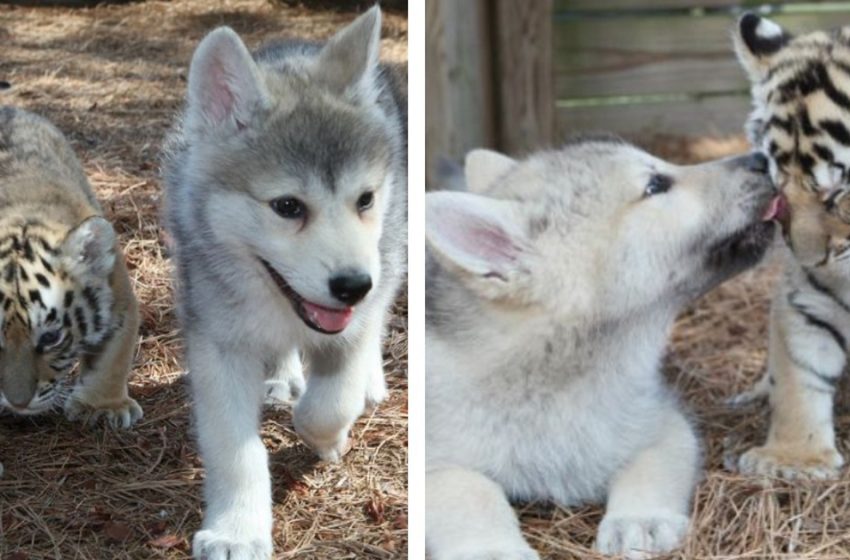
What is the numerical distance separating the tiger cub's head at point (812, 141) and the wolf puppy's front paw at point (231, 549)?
1357 mm

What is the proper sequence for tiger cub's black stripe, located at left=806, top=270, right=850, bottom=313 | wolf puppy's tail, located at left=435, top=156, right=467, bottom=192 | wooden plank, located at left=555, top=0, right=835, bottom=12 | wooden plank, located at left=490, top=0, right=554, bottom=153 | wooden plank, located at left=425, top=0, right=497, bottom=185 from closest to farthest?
tiger cub's black stripe, located at left=806, top=270, right=850, bottom=313, wolf puppy's tail, located at left=435, top=156, right=467, bottom=192, wooden plank, located at left=425, top=0, right=497, bottom=185, wooden plank, located at left=490, top=0, right=554, bottom=153, wooden plank, located at left=555, top=0, right=835, bottom=12

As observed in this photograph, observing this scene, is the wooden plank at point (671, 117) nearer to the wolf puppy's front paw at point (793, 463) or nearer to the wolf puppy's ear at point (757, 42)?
the wolf puppy's ear at point (757, 42)

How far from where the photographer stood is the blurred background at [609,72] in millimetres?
4941

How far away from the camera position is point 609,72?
5.36m

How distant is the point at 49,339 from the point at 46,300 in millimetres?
85

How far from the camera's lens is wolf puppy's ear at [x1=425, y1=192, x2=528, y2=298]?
2939 millimetres

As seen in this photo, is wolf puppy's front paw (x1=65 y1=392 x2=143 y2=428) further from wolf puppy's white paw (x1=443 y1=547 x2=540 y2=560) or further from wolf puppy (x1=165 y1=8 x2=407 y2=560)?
wolf puppy's white paw (x1=443 y1=547 x2=540 y2=560)

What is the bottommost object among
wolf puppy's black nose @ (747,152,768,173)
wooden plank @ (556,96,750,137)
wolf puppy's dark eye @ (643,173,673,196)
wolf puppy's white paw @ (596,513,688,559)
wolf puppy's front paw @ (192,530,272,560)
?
wooden plank @ (556,96,750,137)

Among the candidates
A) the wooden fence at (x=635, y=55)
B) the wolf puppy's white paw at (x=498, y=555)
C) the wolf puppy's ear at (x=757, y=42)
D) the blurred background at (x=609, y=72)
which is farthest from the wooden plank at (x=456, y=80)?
the wolf puppy's white paw at (x=498, y=555)

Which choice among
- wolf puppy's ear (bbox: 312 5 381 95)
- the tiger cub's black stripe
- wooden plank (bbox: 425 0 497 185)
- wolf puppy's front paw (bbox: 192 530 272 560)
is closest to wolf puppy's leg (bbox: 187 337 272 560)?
wolf puppy's front paw (bbox: 192 530 272 560)

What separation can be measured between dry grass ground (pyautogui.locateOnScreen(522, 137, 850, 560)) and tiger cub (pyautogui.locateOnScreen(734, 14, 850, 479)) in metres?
0.08

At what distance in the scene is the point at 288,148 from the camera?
8.77 feet

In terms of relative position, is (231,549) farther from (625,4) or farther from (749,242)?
(625,4)

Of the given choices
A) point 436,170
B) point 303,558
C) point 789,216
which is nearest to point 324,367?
point 303,558
